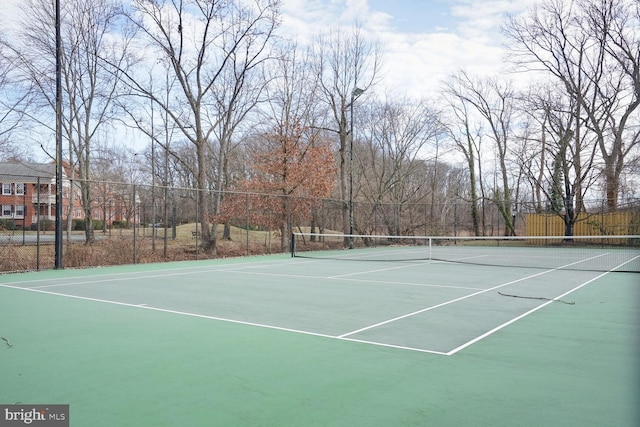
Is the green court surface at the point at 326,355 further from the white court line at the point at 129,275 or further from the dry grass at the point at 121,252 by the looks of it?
the dry grass at the point at 121,252

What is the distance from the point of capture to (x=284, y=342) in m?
5.65

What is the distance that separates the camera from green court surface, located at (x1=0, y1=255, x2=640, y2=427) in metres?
3.61

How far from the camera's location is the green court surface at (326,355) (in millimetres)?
3605

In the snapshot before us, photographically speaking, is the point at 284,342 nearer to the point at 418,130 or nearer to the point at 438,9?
the point at 438,9

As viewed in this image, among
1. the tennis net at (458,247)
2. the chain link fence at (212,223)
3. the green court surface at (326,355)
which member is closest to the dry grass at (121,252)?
the chain link fence at (212,223)

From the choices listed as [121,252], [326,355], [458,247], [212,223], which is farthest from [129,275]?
[458,247]

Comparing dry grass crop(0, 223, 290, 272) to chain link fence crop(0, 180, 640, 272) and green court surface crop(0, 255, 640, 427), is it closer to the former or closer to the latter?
chain link fence crop(0, 180, 640, 272)

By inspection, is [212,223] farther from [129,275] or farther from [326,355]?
[326,355]

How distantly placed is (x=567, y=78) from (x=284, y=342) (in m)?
30.6

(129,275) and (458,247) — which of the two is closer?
(129,275)

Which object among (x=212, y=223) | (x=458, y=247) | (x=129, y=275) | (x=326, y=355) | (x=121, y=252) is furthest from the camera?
(x=458, y=247)

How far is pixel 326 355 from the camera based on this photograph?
513 centimetres

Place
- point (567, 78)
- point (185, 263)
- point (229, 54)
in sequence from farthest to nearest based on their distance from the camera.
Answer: point (567, 78) < point (229, 54) < point (185, 263)

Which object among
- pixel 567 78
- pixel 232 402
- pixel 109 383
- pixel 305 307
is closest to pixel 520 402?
pixel 232 402
